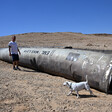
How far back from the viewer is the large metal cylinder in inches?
160

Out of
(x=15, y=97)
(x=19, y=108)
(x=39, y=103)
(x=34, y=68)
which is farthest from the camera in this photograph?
(x=34, y=68)

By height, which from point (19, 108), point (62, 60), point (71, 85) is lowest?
point (19, 108)

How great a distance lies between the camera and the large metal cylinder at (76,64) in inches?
160

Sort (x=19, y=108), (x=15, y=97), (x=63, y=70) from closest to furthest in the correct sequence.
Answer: (x=19, y=108) < (x=15, y=97) < (x=63, y=70)

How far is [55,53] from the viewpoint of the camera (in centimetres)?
609

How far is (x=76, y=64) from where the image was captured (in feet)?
16.1

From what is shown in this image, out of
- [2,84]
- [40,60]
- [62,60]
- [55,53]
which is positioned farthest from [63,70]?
[2,84]

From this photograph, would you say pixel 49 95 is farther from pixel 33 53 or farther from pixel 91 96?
pixel 33 53

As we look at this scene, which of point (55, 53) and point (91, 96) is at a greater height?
point (55, 53)

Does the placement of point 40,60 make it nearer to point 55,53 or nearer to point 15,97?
point 55,53

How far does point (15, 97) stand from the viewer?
363 cm

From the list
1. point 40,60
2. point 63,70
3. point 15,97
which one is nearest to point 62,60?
point 63,70

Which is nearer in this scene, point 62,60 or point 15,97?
point 15,97

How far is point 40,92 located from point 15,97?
2.08 ft
